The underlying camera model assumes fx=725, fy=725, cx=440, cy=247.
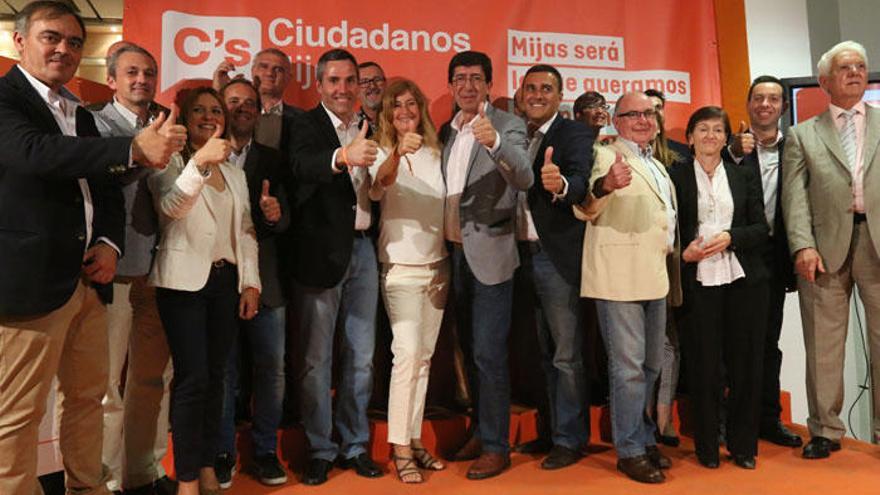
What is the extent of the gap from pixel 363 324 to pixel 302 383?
1.22 feet

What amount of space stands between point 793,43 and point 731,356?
3050 mm

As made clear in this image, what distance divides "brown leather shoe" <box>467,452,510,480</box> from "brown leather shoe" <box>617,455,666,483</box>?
1.77 ft

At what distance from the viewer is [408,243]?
10.6ft

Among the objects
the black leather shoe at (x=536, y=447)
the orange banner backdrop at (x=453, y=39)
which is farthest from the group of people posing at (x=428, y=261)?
the orange banner backdrop at (x=453, y=39)

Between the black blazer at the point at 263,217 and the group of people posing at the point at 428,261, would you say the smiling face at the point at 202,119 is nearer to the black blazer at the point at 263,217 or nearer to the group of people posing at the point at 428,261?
the group of people posing at the point at 428,261

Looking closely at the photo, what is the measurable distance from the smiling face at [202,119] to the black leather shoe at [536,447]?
83.5 inches

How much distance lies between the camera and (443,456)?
12.0 feet

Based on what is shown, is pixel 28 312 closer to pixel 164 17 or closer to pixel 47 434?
pixel 47 434

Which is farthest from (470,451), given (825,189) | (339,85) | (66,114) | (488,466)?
(66,114)

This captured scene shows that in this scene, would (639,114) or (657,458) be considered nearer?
(639,114)

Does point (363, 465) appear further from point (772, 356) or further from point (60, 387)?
point (772, 356)

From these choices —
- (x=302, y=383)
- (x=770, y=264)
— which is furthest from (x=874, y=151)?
(x=302, y=383)

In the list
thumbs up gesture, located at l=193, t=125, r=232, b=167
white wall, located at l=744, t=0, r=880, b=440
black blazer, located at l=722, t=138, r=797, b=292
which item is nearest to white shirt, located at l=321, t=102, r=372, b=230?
thumbs up gesture, located at l=193, t=125, r=232, b=167

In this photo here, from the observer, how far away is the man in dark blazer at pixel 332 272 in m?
3.16
